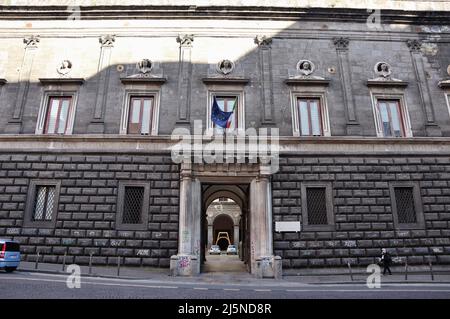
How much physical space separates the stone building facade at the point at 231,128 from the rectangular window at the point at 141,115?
7 cm

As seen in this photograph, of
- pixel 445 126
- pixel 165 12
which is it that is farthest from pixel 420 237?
pixel 165 12

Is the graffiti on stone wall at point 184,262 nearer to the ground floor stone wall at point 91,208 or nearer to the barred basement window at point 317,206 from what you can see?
the ground floor stone wall at point 91,208

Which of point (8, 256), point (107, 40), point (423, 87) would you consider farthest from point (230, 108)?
point (8, 256)

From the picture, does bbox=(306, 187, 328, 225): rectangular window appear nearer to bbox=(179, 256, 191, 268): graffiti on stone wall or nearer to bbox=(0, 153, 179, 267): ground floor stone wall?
bbox=(179, 256, 191, 268): graffiti on stone wall

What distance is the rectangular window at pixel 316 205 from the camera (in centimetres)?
1441

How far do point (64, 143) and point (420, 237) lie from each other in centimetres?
1640

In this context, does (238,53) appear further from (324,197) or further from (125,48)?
(324,197)

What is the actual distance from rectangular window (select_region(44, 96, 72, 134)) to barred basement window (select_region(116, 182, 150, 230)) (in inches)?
166

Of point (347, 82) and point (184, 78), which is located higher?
point (184, 78)

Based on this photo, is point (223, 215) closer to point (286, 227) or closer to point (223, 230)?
point (223, 230)

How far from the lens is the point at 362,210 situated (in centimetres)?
1442

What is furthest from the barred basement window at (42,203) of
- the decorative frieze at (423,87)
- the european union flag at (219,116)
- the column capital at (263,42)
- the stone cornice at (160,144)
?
the decorative frieze at (423,87)

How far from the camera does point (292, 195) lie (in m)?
14.5

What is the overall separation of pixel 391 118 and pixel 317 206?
5.93 meters
